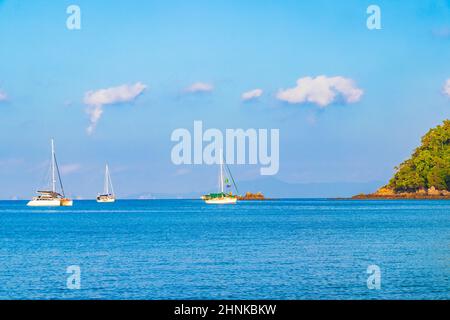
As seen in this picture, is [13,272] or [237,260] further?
[237,260]

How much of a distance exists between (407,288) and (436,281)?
3597 millimetres

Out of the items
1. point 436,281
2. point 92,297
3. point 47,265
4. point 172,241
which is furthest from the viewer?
point 172,241

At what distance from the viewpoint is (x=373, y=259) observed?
61969mm

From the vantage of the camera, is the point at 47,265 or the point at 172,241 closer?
the point at 47,265

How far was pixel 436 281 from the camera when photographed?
47.0m
